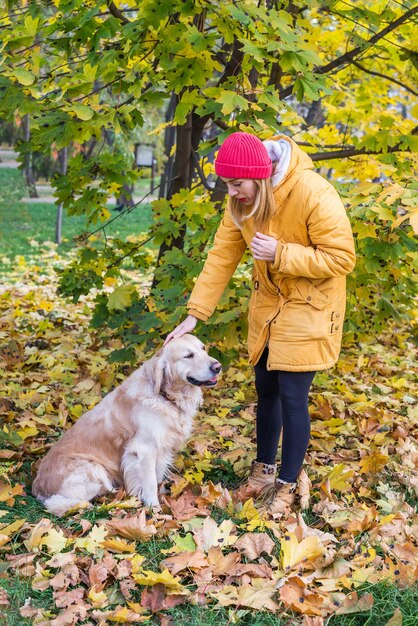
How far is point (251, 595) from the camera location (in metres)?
2.61

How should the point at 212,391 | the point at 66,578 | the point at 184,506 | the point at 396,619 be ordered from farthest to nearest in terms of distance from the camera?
the point at 212,391
the point at 184,506
the point at 66,578
the point at 396,619

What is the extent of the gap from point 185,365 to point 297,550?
1.12 meters

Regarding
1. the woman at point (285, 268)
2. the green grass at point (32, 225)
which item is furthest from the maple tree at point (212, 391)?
the green grass at point (32, 225)

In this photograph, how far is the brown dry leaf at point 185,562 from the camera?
9.18 feet

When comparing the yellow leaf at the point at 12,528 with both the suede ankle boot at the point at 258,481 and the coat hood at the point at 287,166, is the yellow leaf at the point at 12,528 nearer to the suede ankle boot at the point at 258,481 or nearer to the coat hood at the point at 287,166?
the suede ankle boot at the point at 258,481

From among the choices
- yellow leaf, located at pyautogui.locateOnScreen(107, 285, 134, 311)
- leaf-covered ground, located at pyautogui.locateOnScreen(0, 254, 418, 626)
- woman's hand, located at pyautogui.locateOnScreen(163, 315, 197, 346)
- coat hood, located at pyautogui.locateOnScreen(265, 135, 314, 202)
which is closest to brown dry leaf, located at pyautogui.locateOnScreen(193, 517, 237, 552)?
leaf-covered ground, located at pyautogui.locateOnScreen(0, 254, 418, 626)

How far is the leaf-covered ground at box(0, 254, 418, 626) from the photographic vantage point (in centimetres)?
258

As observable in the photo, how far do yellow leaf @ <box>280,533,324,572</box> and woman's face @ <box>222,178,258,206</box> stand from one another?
154cm

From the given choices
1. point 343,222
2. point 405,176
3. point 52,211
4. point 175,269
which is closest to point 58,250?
point 52,211

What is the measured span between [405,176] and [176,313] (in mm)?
1700

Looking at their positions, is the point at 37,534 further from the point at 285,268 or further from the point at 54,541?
the point at 285,268

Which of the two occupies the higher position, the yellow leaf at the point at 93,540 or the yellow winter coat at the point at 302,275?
the yellow winter coat at the point at 302,275

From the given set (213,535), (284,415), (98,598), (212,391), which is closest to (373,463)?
(284,415)

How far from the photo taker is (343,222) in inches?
118
